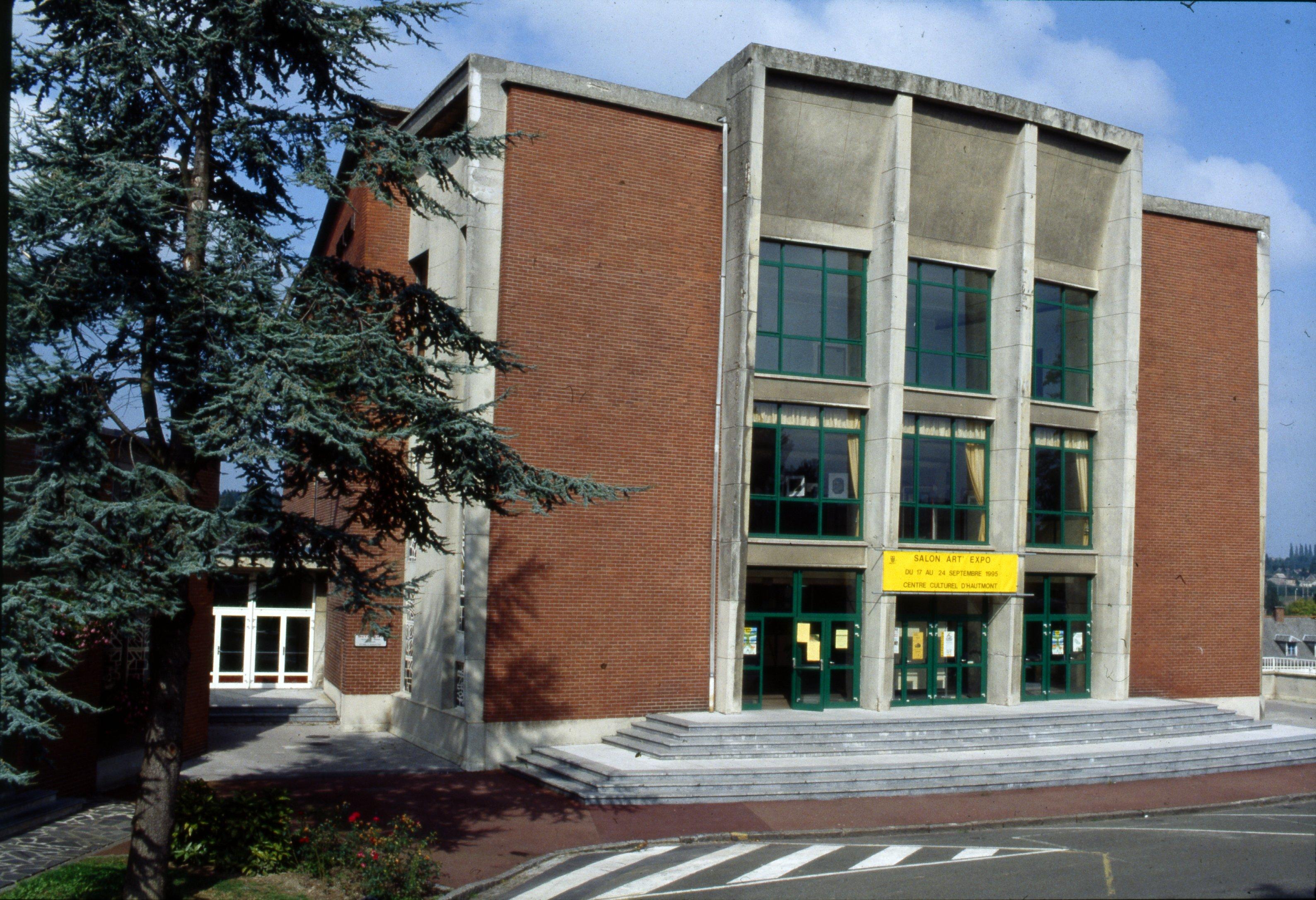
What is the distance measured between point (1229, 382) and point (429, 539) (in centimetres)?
2324

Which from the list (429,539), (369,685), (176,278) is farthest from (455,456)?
(369,685)

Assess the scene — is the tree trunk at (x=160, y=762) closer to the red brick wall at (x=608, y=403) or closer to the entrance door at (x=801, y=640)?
the red brick wall at (x=608, y=403)

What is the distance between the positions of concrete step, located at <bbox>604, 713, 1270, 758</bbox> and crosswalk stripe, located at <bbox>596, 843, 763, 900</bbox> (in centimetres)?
467

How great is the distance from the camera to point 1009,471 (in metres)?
25.3

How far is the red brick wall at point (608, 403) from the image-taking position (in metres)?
21.2

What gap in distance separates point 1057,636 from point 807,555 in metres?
7.44

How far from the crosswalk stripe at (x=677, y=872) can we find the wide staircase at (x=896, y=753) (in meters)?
2.89

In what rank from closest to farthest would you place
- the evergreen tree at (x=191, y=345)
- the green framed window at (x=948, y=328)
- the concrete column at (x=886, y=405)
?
the evergreen tree at (x=191, y=345) < the concrete column at (x=886, y=405) < the green framed window at (x=948, y=328)

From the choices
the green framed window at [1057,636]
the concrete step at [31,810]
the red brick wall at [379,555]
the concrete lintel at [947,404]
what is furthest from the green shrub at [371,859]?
the green framed window at [1057,636]

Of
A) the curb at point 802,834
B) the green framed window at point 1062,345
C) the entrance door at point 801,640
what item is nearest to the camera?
the curb at point 802,834

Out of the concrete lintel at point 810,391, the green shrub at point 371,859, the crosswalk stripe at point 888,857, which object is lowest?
the crosswalk stripe at point 888,857

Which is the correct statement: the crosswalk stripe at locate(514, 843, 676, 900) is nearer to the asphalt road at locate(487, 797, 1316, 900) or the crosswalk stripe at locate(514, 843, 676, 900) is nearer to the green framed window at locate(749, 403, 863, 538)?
the asphalt road at locate(487, 797, 1316, 900)

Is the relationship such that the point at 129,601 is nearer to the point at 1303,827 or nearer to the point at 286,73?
the point at 286,73

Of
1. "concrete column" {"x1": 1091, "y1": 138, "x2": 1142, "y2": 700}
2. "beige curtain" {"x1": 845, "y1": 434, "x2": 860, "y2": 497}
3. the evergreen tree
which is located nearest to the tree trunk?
the evergreen tree
